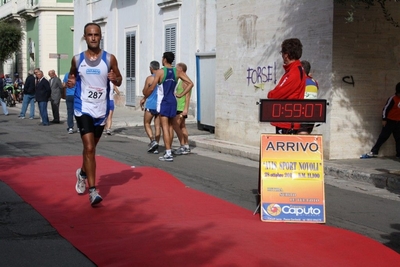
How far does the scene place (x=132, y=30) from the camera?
93.0 feet

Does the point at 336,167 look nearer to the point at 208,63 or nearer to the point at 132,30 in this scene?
the point at 208,63

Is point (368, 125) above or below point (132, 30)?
below

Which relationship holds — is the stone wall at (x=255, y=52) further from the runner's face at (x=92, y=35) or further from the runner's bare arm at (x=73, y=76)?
the runner's bare arm at (x=73, y=76)

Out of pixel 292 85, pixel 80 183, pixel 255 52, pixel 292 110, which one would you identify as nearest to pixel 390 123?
pixel 255 52

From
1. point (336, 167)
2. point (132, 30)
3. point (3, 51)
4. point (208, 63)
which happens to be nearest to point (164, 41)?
point (132, 30)

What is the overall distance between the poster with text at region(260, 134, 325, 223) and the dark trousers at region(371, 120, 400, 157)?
5.39 m

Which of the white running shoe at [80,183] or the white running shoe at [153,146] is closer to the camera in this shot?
the white running shoe at [80,183]

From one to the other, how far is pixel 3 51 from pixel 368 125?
38999 mm

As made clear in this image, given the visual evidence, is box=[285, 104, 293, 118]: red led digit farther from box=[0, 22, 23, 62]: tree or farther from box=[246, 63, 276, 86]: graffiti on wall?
box=[0, 22, 23, 62]: tree

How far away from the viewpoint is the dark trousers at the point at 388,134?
41.2ft

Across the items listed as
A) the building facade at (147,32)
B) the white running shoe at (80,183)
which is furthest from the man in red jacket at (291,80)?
the building facade at (147,32)

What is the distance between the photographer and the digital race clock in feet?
24.5

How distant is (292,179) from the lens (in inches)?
297

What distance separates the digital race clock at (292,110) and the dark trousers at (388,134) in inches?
212
